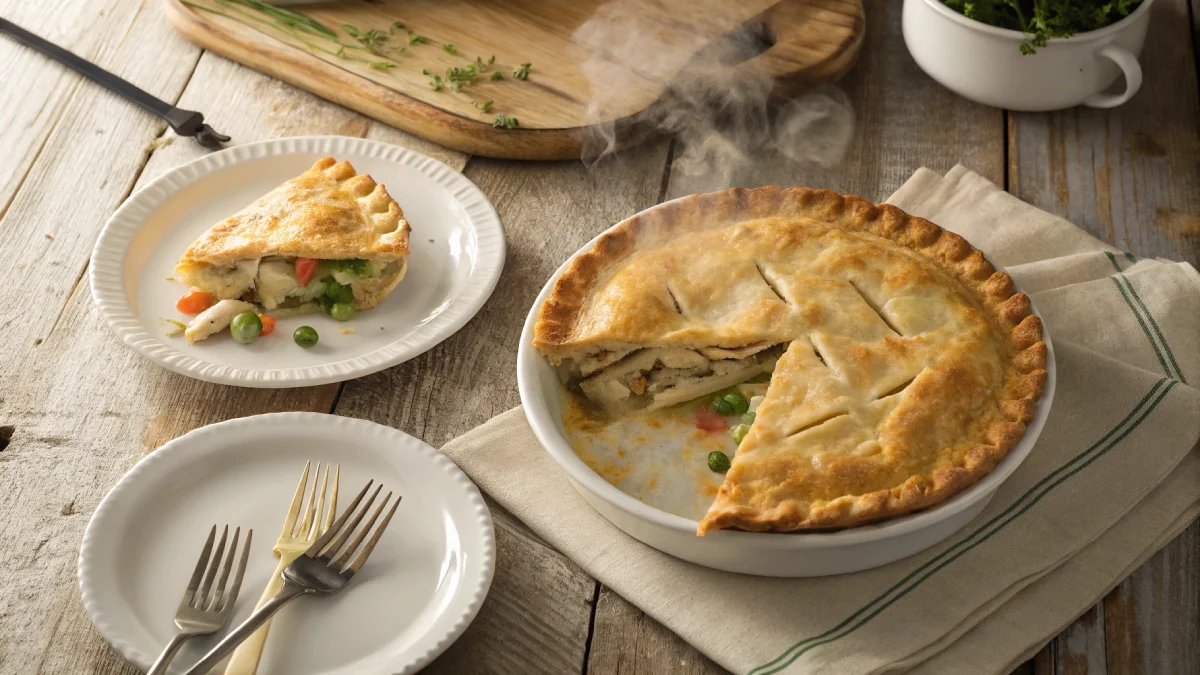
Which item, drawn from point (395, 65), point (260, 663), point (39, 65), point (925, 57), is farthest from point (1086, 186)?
point (39, 65)

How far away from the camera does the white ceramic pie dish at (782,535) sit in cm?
223

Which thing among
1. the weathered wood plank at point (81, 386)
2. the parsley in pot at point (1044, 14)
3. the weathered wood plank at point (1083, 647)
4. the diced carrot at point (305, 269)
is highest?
the parsley in pot at point (1044, 14)

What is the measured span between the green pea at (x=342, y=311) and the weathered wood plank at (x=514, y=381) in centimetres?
22

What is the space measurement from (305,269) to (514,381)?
69 centimetres

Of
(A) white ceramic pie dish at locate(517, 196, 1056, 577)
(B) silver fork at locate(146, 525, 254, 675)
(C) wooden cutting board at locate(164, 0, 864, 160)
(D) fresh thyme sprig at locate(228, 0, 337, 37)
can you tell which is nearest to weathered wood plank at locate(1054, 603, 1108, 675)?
(A) white ceramic pie dish at locate(517, 196, 1056, 577)

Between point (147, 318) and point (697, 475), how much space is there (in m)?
1.60

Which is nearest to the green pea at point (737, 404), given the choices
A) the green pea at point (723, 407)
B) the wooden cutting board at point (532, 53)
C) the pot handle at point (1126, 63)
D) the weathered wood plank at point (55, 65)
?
the green pea at point (723, 407)

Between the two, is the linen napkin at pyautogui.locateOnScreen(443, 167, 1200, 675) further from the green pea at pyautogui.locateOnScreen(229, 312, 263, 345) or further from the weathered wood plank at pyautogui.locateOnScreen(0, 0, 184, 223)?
the weathered wood plank at pyautogui.locateOnScreen(0, 0, 184, 223)

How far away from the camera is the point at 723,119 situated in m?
3.76

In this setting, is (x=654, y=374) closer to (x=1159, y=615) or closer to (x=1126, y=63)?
(x=1159, y=615)

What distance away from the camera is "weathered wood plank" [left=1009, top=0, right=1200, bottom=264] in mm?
3443

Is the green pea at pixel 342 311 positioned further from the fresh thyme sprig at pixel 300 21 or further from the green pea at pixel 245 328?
the fresh thyme sprig at pixel 300 21

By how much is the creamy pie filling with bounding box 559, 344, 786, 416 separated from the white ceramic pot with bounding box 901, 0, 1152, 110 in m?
1.48

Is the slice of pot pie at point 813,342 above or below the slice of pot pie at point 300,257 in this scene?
above
